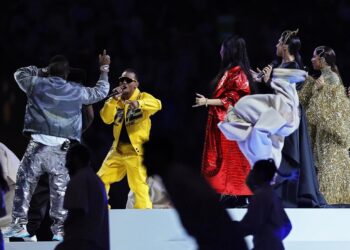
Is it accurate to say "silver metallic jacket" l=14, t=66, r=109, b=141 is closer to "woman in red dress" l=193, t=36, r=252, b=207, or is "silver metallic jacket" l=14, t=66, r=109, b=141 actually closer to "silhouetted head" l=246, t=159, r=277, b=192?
"woman in red dress" l=193, t=36, r=252, b=207

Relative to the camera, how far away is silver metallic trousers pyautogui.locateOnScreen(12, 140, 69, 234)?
564 cm

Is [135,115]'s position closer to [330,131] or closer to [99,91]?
[99,91]

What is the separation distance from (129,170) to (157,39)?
2.02m

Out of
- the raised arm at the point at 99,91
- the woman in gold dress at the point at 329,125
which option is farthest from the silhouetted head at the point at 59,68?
the woman in gold dress at the point at 329,125

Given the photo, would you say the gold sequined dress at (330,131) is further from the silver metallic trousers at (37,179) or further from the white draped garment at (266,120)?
the silver metallic trousers at (37,179)

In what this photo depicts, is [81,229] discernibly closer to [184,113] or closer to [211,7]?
[184,113]

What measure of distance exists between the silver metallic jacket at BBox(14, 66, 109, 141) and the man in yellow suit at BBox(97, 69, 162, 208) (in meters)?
0.55

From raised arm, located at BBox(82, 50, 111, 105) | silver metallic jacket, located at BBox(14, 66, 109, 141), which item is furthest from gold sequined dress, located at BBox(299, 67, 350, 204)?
silver metallic jacket, located at BBox(14, 66, 109, 141)

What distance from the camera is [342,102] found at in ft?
21.7

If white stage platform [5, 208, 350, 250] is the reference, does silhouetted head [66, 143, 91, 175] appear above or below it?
above

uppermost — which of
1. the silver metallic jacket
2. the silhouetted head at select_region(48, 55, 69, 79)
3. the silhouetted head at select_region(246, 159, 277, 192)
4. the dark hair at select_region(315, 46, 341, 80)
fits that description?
the dark hair at select_region(315, 46, 341, 80)

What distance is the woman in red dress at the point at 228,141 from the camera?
6203 millimetres

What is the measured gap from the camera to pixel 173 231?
219 inches

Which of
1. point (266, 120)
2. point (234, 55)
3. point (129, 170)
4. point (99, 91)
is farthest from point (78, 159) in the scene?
point (234, 55)
